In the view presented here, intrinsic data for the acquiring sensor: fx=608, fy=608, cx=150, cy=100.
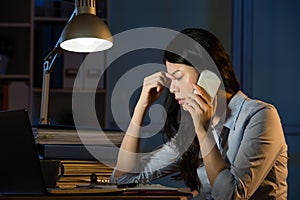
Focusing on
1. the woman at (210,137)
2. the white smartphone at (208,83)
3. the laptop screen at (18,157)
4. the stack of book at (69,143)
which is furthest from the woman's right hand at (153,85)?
the laptop screen at (18,157)

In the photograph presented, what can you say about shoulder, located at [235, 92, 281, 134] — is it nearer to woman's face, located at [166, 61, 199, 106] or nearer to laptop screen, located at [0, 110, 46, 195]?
woman's face, located at [166, 61, 199, 106]

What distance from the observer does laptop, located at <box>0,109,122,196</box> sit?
43.9 inches

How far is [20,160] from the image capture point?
3.80 ft

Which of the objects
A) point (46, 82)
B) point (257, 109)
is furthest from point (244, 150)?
point (46, 82)

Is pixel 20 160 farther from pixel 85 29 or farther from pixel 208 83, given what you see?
pixel 208 83

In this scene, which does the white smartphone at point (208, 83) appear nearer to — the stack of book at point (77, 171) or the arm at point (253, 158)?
the arm at point (253, 158)

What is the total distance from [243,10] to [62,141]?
105 inches

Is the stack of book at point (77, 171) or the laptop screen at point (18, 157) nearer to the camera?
the laptop screen at point (18, 157)

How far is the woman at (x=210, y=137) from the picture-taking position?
159 centimetres

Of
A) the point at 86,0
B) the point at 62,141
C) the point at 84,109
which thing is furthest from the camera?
the point at 84,109

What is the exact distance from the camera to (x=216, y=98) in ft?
6.09

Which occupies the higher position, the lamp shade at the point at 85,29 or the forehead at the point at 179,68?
Answer: the lamp shade at the point at 85,29

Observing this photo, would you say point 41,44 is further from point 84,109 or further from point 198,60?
point 198,60

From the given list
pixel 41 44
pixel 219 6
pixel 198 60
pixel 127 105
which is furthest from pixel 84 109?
pixel 198 60
